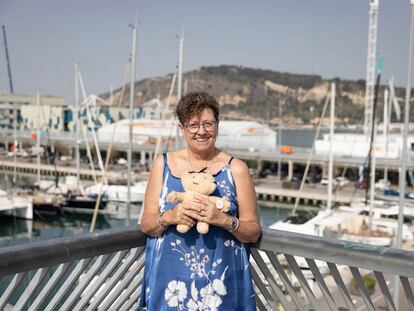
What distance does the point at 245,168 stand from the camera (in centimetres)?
277

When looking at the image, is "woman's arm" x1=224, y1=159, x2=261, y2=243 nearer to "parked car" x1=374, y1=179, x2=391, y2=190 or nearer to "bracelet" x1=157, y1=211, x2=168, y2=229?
"bracelet" x1=157, y1=211, x2=168, y2=229

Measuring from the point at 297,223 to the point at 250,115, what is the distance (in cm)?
15665

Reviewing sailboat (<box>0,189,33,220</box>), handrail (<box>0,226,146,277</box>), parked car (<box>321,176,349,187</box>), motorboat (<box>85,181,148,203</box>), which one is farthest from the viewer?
parked car (<box>321,176,349,187</box>)

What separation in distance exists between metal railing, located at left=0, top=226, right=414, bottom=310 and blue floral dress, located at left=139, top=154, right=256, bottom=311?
300 mm

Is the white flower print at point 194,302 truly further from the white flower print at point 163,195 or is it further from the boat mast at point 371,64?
the boat mast at point 371,64

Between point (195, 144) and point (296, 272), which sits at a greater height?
point (195, 144)

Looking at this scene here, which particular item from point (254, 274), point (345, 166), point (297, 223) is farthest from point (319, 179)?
point (254, 274)

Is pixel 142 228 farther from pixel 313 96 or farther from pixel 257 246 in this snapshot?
pixel 313 96

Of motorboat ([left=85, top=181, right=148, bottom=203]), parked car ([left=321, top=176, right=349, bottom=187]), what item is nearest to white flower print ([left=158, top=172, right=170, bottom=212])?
motorboat ([left=85, top=181, right=148, bottom=203])

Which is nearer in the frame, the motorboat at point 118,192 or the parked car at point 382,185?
the motorboat at point 118,192

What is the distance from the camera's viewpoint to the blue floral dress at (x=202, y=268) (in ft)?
8.83

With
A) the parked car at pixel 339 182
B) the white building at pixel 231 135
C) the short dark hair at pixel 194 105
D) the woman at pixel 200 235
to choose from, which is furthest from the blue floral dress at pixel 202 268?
the white building at pixel 231 135

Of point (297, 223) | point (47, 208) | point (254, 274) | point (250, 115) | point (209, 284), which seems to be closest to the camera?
point (209, 284)

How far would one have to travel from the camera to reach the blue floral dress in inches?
106
